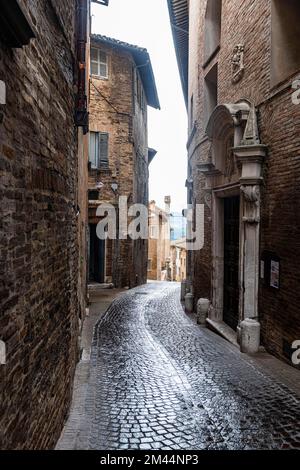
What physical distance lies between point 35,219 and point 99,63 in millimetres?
15917

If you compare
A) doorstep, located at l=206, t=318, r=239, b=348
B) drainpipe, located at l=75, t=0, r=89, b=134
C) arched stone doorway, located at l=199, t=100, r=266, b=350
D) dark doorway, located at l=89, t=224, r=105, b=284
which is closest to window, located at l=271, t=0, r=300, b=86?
arched stone doorway, located at l=199, t=100, r=266, b=350

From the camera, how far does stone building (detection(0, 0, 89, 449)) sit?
251cm

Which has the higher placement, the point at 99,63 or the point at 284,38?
the point at 99,63

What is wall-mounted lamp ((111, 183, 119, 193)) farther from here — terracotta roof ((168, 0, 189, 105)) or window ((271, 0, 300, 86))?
window ((271, 0, 300, 86))

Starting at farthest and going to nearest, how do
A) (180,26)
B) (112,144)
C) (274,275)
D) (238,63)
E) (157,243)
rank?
1. (157,243)
2. (112,144)
3. (180,26)
4. (238,63)
5. (274,275)

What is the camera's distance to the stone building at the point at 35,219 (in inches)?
98.7

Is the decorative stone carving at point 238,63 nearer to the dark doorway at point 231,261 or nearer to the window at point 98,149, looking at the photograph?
the dark doorway at point 231,261

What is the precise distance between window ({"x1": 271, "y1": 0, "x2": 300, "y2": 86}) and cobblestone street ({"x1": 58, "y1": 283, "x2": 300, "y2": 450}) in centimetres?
507

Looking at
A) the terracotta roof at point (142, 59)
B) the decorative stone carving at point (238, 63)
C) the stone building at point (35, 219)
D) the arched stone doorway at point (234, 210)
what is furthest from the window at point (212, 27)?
the stone building at point (35, 219)

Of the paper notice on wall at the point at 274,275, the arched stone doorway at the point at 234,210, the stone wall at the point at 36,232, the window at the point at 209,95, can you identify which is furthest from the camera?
the window at the point at 209,95

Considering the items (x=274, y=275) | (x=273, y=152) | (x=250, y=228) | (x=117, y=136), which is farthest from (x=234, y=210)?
(x=117, y=136)

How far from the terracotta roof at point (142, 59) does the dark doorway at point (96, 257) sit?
7.86 metres

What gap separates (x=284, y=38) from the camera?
7375 millimetres

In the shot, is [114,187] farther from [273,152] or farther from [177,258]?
[177,258]
